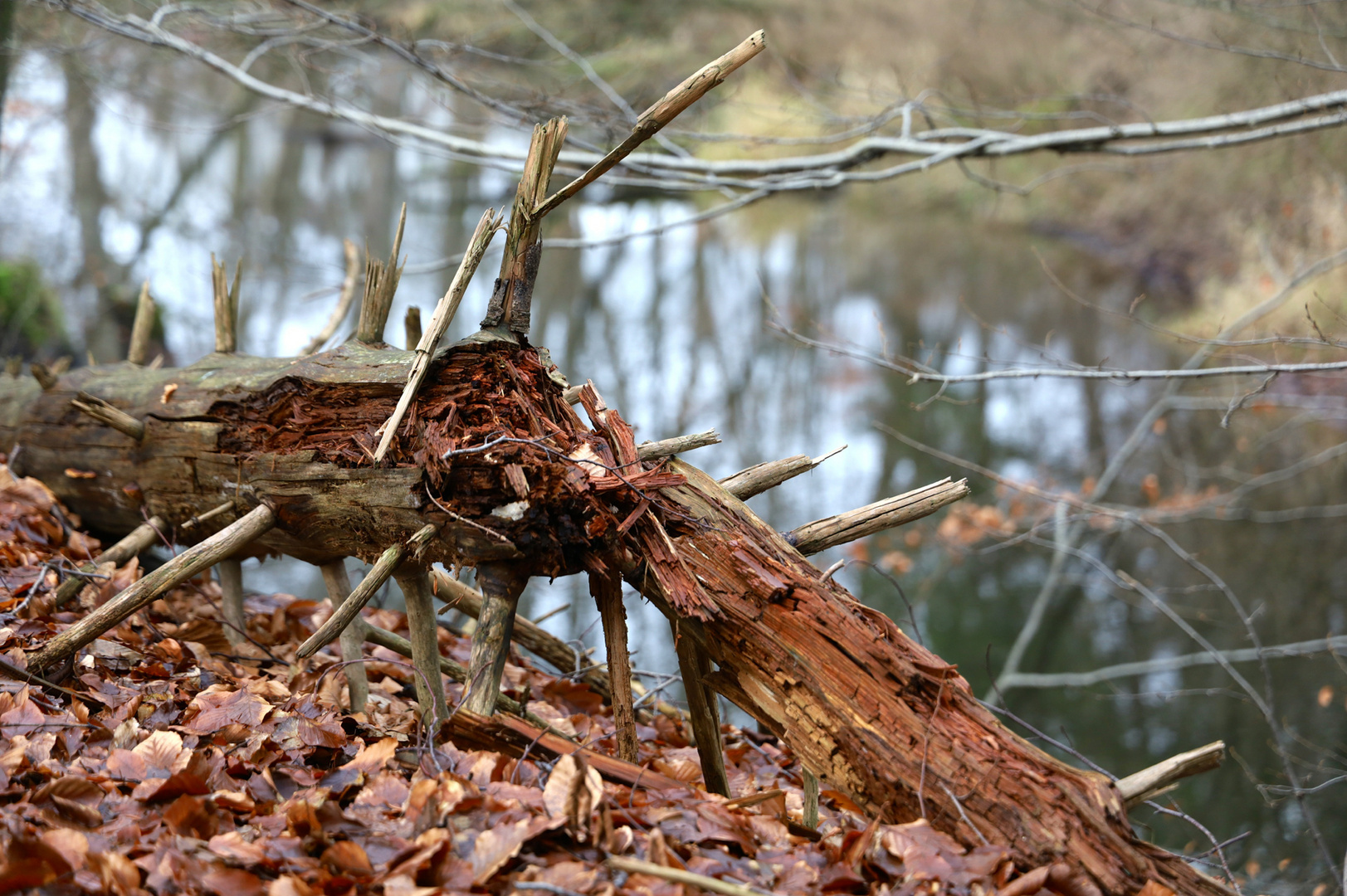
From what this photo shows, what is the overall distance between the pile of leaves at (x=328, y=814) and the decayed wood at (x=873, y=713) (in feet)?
0.40

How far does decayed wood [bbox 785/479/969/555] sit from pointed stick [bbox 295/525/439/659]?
1051 mm

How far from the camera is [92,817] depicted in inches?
75.0

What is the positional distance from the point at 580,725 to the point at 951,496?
5.61 feet

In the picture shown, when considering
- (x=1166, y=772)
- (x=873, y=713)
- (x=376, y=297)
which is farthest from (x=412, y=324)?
(x=1166, y=772)

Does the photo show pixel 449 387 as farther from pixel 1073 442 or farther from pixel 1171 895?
pixel 1073 442

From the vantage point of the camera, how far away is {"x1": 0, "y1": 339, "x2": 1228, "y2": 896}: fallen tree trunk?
2090 millimetres

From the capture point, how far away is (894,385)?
1421 cm

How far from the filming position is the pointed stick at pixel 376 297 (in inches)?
109

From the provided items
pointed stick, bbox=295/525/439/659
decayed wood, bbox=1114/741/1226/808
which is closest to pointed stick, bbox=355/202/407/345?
pointed stick, bbox=295/525/439/659

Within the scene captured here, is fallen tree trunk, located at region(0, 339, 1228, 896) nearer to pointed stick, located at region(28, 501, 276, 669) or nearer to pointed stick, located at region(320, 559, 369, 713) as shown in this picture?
pointed stick, located at region(28, 501, 276, 669)

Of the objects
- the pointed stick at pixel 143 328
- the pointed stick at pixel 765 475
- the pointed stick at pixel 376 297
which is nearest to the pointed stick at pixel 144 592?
the pointed stick at pixel 376 297

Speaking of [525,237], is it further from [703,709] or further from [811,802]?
[811,802]

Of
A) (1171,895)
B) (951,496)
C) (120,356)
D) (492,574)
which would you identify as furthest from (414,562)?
(120,356)

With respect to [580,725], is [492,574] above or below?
above
